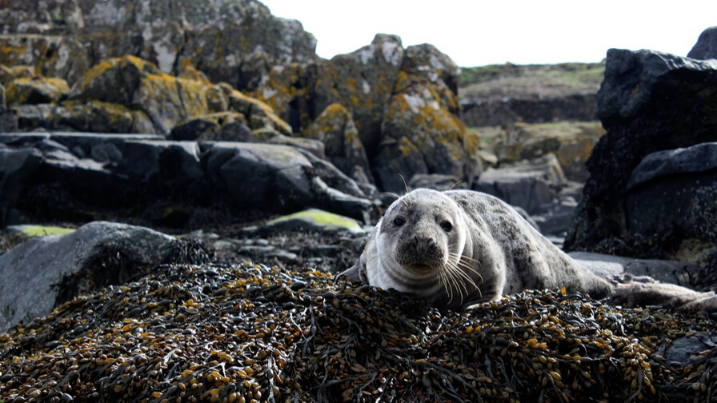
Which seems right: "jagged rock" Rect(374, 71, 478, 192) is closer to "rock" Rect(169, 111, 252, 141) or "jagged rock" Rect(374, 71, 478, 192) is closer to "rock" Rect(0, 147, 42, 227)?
"rock" Rect(169, 111, 252, 141)

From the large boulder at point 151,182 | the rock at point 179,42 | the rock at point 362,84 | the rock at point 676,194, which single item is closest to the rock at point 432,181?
the rock at point 362,84

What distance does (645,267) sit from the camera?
6840 millimetres

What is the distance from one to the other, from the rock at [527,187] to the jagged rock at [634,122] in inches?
391

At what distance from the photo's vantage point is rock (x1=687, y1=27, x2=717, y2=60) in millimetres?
10117

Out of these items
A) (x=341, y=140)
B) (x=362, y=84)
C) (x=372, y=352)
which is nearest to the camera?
(x=372, y=352)

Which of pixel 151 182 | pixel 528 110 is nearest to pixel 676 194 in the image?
pixel 151 182

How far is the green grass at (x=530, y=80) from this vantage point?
40.2 meters

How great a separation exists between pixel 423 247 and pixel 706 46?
951 centimetres

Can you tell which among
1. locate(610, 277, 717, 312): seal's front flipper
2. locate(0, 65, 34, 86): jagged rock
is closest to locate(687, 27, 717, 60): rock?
locate(610, 277, 717, 312): seal's front flipper

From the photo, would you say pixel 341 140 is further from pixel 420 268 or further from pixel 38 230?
pixel 420 268

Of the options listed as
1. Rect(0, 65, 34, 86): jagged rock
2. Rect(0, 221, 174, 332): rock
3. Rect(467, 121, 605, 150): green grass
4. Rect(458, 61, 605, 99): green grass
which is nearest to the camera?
Rect(0, 221, 174, 332): rock

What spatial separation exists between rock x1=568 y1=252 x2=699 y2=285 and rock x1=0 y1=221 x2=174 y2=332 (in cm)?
493

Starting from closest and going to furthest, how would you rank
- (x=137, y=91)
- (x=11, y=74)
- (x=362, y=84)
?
(x=137, y=91) < (x=11, y=74) < (x=362, y=84)

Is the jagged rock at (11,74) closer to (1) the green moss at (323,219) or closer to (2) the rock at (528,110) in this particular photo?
(1) the green moss at (323,219)
